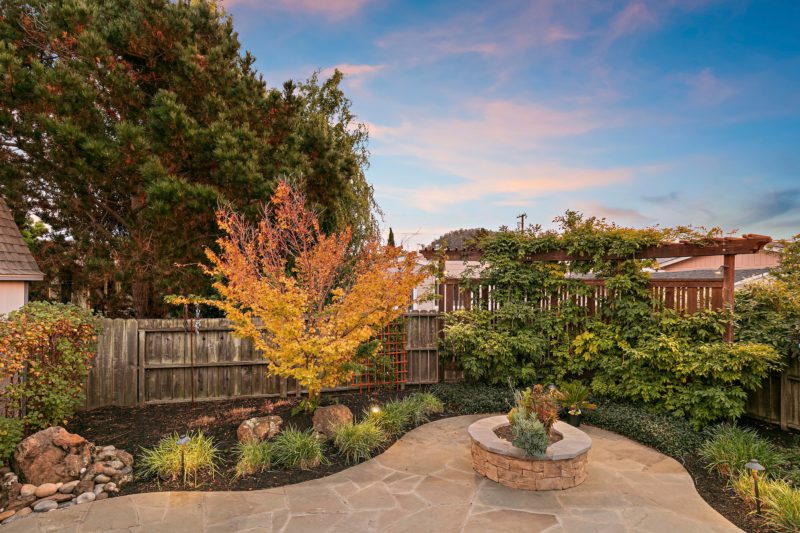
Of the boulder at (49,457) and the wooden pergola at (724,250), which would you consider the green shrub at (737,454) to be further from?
the boulder at (49,457)

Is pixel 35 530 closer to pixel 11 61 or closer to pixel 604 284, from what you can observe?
pixel 11 61

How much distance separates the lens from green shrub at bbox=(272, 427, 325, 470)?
14.9 ft

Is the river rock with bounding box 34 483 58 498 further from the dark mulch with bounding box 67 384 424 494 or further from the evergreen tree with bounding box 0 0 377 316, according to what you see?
the evergreen tree with bounding box 0 0 377 316

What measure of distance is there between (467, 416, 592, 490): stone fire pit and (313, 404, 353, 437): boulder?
71.7 inches

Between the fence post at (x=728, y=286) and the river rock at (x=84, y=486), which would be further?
the fence post at (x=728, y=286)

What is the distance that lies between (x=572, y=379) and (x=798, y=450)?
2.89 metres

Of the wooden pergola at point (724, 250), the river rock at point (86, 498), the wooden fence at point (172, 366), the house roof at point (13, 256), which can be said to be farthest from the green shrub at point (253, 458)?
the wooden pergola at point (724, 250)

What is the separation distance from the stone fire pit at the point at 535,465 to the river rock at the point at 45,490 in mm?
4017

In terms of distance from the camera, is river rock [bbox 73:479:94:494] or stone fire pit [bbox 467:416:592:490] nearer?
river rock [bbox 73:479:94:494]

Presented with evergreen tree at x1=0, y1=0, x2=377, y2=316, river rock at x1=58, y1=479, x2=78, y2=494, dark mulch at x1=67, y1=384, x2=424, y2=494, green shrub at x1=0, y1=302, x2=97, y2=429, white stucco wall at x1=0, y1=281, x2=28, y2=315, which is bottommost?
dark mulch at x1=67, y1=384, x2=424, y2=494

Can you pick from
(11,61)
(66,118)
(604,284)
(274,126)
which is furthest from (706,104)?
(11,61)

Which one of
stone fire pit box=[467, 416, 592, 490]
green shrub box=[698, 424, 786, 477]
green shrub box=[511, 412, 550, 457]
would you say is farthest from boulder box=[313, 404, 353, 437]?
green shrub box=[698, 424, 786, 477]

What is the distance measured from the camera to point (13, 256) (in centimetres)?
588

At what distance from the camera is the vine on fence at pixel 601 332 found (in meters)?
5.52
